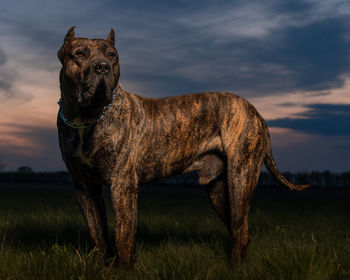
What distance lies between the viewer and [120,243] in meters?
4.12

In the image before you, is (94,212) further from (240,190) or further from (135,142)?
(240,190)

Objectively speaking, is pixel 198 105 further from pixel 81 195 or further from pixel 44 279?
pixel 44 279

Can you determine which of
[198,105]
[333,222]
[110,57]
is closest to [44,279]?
[110,57]

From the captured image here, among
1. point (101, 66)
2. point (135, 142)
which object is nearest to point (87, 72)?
point (101, 66)

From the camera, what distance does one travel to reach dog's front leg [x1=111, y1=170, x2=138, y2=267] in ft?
13.5

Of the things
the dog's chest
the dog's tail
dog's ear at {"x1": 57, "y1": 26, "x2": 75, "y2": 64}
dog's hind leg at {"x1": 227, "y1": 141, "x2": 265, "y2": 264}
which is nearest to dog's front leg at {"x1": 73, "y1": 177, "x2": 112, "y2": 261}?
the dog's chest

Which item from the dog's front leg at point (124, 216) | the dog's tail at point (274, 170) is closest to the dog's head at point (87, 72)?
the dog's front leg at point (124, 216)

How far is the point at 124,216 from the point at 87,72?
4.77ft

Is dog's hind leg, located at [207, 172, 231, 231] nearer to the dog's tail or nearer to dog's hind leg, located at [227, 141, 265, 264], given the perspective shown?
dog's hind leg, located at [227, 141, 265, 264]

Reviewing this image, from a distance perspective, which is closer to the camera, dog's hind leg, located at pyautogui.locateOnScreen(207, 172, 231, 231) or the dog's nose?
the dog's nose

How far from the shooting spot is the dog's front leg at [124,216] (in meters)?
Answer: 4.12

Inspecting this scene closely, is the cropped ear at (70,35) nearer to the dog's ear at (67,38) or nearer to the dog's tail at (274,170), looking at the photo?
the dog's ear at (67,38)

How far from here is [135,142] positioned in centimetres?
435

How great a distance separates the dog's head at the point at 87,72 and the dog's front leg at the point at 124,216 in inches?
31.9
